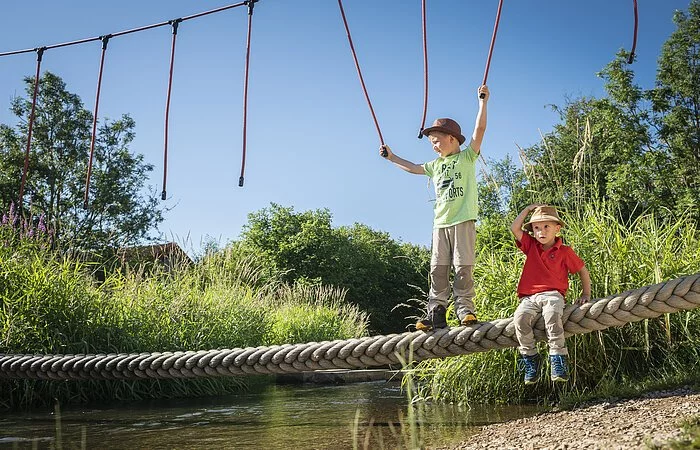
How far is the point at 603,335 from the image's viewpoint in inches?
173

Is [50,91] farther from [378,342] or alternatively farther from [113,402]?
[378,342]

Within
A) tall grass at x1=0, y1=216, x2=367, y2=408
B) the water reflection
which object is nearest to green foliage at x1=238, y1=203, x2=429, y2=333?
tall grass at x1=0, y1=216, x2=367, y2=408

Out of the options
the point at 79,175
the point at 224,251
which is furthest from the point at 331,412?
the point at 79,175

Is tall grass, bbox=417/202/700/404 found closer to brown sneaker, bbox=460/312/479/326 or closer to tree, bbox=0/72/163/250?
brown sneaker, bbox=460/312/479/326

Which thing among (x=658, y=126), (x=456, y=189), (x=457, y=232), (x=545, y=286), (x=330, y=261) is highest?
(x=658, y=126)

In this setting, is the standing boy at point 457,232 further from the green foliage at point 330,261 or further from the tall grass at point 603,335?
the green foliage at point 330,261

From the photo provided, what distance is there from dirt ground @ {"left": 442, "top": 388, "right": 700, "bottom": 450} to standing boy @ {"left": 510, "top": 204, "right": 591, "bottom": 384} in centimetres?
26

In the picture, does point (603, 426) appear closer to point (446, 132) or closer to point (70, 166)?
point (446, 132)

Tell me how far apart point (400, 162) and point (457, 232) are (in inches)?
28.1

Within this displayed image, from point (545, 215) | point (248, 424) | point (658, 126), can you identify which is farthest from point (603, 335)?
point (658, 126)

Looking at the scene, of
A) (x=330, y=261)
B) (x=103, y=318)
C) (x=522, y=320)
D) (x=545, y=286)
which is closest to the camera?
(x=522, y=320)

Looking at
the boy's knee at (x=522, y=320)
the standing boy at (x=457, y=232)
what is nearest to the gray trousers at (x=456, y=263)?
the standing boy at (x=457, y=232)

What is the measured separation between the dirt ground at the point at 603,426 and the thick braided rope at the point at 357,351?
44cm

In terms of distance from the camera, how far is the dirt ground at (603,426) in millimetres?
2477
